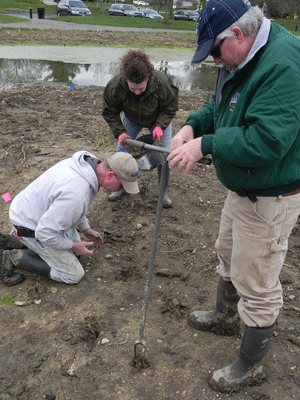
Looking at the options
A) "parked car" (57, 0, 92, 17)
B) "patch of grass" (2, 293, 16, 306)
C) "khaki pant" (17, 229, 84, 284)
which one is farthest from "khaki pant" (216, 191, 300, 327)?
"parked car" (57, 0, 92, 17)

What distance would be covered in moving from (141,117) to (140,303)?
88.0 inches

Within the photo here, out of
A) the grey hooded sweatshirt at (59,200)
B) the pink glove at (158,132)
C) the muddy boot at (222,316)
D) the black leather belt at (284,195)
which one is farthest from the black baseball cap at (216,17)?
the pink glove at (158,132)

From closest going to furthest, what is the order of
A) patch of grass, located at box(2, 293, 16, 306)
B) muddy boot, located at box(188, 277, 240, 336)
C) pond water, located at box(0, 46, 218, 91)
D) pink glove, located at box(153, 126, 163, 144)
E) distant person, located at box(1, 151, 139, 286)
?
1. muddy boot, located at box(188, 277, 240, 336)
2. distant person, located at box(1, 151, 139, 286)
3. patch of grass, located at box(2, 293, 16, 306)
4. pink glove, located at box(153, 126, 163, 144)
5. pond water, located at box(0, 46, 218, 91)

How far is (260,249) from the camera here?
7.09 feet

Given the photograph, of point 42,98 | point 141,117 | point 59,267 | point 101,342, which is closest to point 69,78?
point 42,98

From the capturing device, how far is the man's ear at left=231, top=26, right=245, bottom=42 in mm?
1856

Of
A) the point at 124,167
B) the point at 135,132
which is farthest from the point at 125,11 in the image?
the point at 124,167

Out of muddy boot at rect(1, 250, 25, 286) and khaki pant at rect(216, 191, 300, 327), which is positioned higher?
khaki pant at rect(216, 191, 300, 327)

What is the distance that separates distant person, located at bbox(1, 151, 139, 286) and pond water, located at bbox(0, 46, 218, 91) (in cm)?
754

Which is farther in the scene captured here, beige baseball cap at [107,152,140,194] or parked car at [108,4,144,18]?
parked car at [108,4,144,18]

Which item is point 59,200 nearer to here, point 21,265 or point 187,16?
point 21,265

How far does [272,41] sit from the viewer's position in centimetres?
185

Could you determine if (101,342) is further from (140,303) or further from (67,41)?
(67,41)

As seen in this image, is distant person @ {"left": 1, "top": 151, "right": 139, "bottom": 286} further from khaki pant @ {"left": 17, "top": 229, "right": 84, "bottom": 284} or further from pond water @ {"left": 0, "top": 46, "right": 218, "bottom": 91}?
pond water @ {"left": 0, "top": 46, "right": 218, "bottom": 91}
